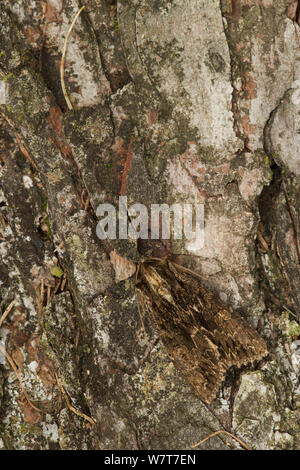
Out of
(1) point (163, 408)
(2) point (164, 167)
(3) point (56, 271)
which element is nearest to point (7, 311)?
(3) point (56, 271)

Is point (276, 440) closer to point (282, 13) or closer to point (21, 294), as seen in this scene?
point (21, 294)

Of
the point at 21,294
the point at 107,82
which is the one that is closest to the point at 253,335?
the point at 21,294

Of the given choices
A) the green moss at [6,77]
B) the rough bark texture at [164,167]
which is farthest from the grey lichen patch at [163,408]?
the green moss at [6,77]

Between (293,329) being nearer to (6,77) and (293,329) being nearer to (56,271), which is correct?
(56,271)

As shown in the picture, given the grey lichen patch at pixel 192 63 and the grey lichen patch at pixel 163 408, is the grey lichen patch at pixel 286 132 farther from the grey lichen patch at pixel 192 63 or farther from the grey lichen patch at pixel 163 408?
the grey lichen patch at pixel 163 408

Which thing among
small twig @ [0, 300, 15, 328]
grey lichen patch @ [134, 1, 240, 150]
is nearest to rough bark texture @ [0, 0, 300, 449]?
grey lichen patch @ [134, 1, 240, 150]

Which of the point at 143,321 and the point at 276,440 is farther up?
the point at 143,321

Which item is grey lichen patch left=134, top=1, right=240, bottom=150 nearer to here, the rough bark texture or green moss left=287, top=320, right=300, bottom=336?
the rough bark texture
